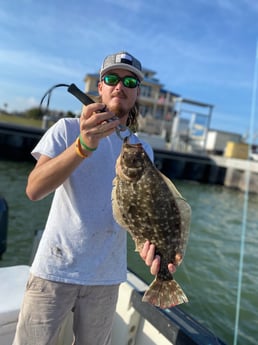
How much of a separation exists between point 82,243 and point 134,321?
1.36 meters

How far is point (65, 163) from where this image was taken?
6.56 ft

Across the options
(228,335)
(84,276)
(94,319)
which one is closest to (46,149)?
(84,276)

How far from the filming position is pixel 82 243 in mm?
2301

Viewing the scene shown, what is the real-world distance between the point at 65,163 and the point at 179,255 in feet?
2.80

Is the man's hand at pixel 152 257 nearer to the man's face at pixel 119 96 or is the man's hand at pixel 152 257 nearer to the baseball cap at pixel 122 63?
the man's face at pixel 119 96

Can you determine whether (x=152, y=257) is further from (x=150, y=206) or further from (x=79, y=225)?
(x=79, y=225)

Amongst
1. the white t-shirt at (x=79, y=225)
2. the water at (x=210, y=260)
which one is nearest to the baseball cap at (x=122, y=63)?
the white t-shirt at (x=79, y=225)

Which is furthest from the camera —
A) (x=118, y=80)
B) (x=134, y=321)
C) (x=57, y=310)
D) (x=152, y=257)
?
(x=134, y=321)

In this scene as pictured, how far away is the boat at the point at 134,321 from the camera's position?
281cm

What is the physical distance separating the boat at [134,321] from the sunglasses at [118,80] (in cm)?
180

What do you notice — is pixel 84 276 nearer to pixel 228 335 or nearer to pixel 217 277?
pixel 228 335

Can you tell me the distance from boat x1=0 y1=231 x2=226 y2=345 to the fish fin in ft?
2.43

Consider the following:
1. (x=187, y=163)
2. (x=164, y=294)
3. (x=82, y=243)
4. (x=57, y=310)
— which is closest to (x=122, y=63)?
(x=82, y=243)

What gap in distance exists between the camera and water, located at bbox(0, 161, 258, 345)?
6.90 meters
